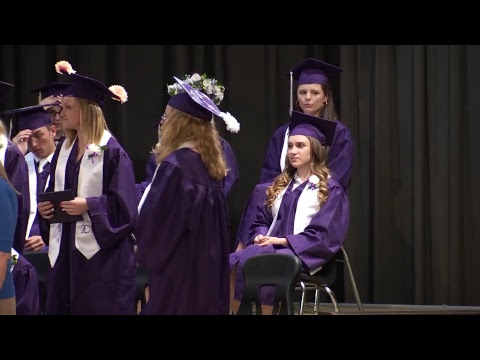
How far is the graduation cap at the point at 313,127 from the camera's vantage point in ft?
22.0

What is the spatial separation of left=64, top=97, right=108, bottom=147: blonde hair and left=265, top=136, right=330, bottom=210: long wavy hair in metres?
1.68

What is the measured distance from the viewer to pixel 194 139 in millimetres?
4906

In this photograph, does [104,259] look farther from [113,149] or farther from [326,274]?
[326,274]

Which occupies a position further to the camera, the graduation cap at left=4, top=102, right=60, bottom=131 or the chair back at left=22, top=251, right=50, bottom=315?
the graduation cap at left=4, top=102, right=60, bottom=131

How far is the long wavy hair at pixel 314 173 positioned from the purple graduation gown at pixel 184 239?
1.72 m

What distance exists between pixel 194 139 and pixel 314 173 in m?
1.90

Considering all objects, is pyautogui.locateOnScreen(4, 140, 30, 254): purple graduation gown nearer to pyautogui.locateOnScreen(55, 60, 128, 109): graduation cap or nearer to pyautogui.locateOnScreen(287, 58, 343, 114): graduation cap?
pyautogui.locateOnScreen(55, 60, 128, 109): graduation cap

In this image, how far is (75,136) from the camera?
5621 millimetres

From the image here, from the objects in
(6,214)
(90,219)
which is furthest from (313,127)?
(6,214)

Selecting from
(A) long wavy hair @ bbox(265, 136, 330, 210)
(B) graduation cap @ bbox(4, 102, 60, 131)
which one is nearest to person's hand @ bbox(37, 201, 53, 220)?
(B) graduation cap @ bbox(4, 102, 60, 131)

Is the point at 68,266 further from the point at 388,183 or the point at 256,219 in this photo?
the point at 388,183

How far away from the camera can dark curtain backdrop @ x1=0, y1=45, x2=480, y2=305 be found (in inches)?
327

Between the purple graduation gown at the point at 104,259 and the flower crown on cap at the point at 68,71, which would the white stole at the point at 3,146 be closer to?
the purple graduation gown at the point at 104,259
